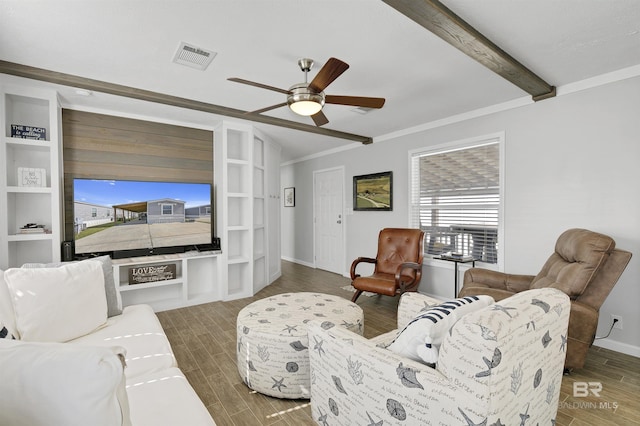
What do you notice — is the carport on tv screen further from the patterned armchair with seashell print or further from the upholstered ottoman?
the patterned armchair with seashell print

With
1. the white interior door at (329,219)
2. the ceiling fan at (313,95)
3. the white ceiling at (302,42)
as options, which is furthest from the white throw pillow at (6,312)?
the white interior door at (329,219)

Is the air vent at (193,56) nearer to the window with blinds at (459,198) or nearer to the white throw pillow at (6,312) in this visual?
the white throw pillow at (6,312)

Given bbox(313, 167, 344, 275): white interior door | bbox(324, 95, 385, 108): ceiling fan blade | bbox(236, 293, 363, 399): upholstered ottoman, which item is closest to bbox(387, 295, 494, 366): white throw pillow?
bbox(236, 293, 363, 399): upholstered ottoman

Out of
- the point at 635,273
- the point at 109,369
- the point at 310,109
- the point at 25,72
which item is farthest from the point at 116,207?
the point at 635,273

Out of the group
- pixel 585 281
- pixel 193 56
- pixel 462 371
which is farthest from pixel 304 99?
pixel 585 281

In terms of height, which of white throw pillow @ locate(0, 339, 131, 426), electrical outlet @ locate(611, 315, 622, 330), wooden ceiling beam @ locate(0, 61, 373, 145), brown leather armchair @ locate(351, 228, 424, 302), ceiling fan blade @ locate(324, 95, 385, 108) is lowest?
electrical outlet @ locate(611, 315, 622, 330)

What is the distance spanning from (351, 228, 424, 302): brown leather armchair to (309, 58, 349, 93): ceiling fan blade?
2203 mm

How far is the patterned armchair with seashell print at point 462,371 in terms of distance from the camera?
3.31ft

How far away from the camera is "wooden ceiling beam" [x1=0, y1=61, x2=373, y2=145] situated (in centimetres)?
249

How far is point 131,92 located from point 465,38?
9.65 ft

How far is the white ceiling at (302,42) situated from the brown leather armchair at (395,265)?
1790 mm

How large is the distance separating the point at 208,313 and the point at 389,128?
11.6ft

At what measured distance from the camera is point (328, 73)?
6.81 ft

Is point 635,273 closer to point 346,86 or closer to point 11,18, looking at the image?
point 346,86
